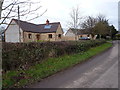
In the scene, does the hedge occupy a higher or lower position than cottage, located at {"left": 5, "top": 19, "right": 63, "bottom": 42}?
lower

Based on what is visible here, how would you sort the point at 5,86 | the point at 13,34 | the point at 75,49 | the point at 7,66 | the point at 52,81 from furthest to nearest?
1. the point at 13,34
2. the point at 75,49
3. the point at 7,66
4. the point at 52,81
5. the point at 5,86

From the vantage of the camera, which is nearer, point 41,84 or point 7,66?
point 41,84

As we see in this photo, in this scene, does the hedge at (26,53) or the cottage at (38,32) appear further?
the cottage at (38,32)

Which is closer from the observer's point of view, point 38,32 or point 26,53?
point 26,53

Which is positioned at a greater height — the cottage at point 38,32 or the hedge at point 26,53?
the cottage at point 38,32

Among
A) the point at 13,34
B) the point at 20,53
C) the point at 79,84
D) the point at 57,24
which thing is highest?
the point at 57,24

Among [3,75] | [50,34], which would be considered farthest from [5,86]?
[50,34]

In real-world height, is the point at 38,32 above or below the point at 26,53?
above

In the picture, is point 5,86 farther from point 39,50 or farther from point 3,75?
point 39,50

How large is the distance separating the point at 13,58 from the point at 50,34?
3218 centimetres

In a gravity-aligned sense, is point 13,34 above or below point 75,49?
above

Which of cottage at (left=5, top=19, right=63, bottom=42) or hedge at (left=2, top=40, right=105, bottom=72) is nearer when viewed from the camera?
hedge at (left=2, top=40, right=105, bottom=72)

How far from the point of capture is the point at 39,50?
32.1 ft

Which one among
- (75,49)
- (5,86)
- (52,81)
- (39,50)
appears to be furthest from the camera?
(75,49)
